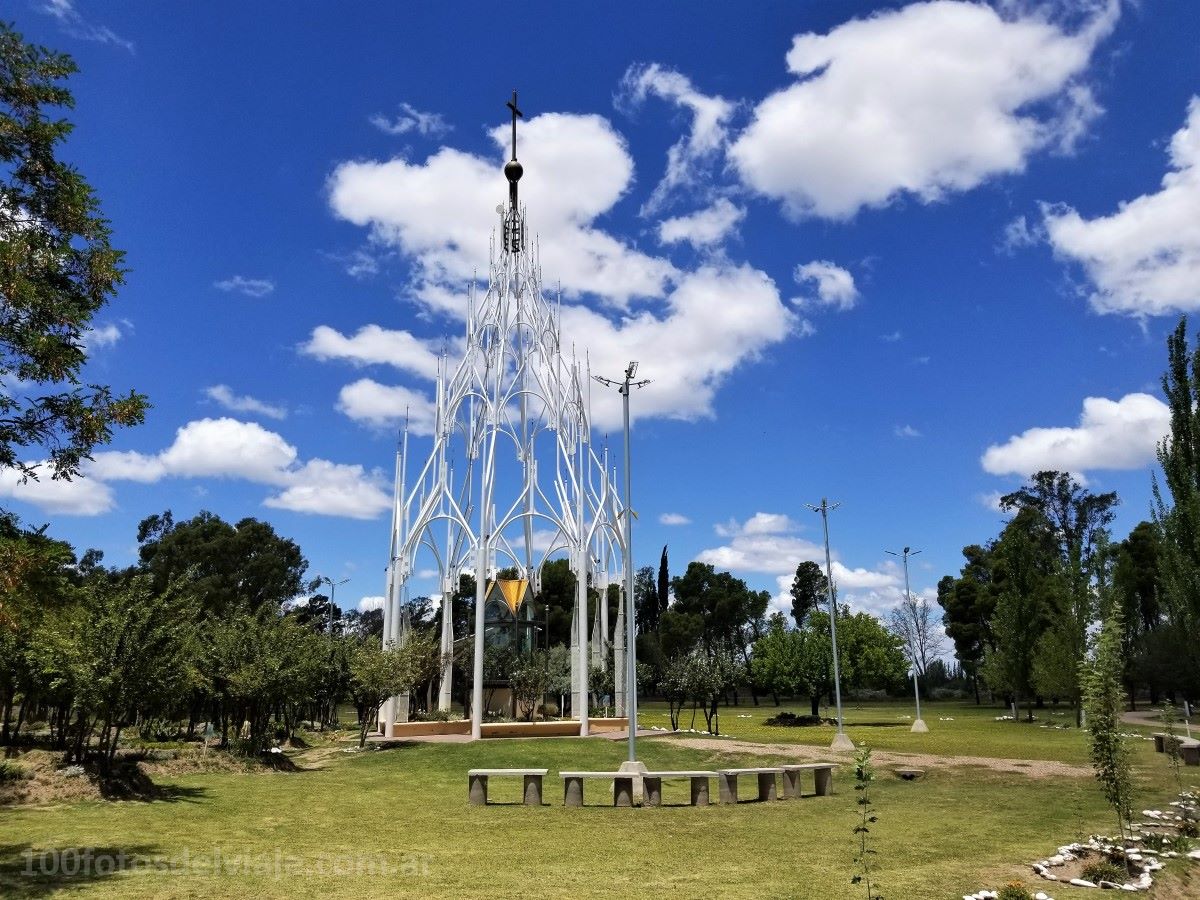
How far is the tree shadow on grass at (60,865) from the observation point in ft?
30.1

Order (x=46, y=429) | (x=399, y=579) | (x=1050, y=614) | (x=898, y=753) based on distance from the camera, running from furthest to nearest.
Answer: (x=1050, y=614), (x=399, y=579), (x=898, y=753), (x=46, y=429)

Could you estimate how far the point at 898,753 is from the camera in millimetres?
24875

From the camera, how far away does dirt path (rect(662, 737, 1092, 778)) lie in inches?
821

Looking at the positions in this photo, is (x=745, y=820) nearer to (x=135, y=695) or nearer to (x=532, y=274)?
(x=135, y=695)

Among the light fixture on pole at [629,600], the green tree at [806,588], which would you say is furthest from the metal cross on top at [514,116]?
the green tree at [806,588]

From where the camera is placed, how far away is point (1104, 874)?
33.4ft

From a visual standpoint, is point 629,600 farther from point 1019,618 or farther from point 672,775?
point 1019,618

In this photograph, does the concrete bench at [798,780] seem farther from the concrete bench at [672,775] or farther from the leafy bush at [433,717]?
the leafy bush at [433,717]

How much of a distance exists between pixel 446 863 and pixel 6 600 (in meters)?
6.28

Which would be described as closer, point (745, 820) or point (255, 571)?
point (745, 820)

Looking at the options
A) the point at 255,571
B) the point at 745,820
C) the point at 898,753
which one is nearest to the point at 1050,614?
the point at 898,753

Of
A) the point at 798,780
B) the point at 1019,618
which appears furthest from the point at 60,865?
the point at 1019,618

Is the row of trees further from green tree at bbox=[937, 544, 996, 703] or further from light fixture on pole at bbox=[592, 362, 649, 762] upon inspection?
light fixture on pole at bbox=[592, 362, 649, 762]

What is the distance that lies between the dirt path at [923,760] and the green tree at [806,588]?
7210cm
